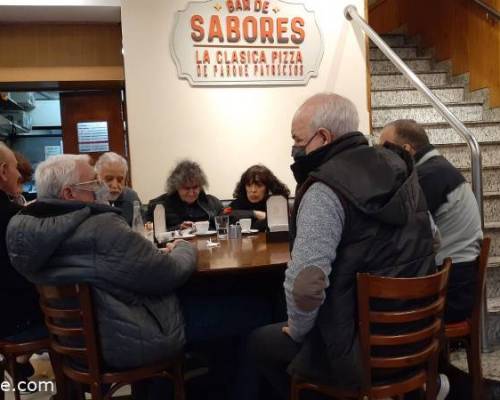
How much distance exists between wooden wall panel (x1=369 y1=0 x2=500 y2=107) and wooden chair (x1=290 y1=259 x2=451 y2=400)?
3536mm

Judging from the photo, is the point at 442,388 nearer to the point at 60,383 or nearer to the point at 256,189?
the point at 60,383

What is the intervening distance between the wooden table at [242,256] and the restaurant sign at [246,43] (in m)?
2.07

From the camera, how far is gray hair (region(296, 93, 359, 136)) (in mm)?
1535

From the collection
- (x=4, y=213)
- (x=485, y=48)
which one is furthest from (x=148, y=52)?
(x=485, y=48)

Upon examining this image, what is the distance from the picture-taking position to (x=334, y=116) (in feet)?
5.03

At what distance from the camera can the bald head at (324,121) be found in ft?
5.04

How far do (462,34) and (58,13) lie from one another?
3.85 m

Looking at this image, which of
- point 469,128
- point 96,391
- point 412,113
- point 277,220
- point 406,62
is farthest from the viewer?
point 406,62

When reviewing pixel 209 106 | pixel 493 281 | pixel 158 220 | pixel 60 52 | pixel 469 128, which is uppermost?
pixel 60 52

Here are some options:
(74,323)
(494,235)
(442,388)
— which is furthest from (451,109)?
(74,323)

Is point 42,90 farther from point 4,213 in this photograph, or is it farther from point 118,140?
point 4,213

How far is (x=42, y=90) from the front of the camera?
15.5 feet

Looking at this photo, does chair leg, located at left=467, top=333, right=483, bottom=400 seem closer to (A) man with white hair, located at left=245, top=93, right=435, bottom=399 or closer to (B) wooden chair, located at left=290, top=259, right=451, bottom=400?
(B) wooden chair, located at left=290, top=259, right=451, bottom=400

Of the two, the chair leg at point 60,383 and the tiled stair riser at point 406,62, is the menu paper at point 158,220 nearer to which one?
the chair leg at point 60,383
